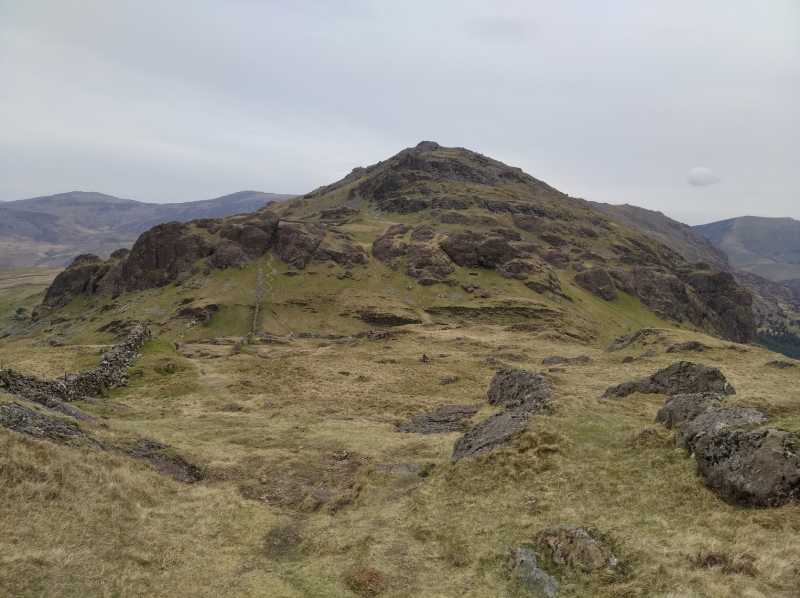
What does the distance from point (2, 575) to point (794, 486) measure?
893 inches

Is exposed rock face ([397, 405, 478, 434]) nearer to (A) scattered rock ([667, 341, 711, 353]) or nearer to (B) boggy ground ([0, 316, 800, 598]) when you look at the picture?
(B) boggy ground ([0, 316, 800, 598])

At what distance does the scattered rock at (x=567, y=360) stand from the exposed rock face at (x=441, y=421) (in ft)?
90.5

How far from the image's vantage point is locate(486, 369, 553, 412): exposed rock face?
2911cm

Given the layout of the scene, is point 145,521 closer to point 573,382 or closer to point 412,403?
point 412,403

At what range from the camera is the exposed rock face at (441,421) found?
3503cm

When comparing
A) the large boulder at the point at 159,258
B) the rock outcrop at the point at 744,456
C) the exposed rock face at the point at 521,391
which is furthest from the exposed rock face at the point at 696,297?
the rock outcrop at the point at 744,456

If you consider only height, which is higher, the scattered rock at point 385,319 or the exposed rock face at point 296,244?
the exposed rock face at point 296,244

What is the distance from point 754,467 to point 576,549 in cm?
688

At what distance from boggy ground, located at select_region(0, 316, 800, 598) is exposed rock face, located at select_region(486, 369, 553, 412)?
151cm

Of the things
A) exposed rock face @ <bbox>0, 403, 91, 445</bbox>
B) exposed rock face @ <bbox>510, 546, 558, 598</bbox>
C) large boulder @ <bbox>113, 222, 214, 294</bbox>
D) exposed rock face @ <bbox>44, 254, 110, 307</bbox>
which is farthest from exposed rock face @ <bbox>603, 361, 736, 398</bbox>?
exposed rock face @ <bbox>44, 254, 110, 307</bbox>

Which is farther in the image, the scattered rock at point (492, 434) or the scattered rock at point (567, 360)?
the scattered rock at point (567, 360)

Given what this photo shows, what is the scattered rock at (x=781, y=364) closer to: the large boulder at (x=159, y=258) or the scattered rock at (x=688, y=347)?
the scattered rock at (x=688, y=347)

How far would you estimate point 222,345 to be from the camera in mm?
82500

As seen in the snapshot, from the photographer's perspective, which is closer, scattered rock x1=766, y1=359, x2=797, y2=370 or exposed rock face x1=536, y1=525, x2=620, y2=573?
exposed rock face x1=536, y1=525, x2=620, y2=573
